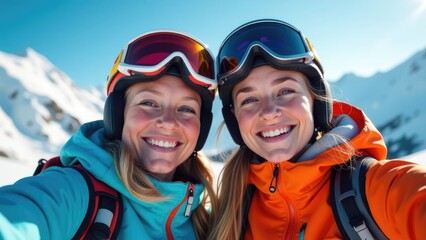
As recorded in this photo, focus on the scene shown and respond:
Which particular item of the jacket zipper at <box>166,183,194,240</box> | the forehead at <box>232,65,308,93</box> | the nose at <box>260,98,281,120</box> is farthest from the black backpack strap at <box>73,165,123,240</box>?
the forehead at <box>232,65,308,93</box>

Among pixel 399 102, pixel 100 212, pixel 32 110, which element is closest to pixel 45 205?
pixel 100 212

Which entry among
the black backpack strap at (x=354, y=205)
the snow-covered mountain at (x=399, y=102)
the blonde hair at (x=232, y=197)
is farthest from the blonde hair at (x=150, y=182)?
the snow-covered mountain at (x=399, y=102)

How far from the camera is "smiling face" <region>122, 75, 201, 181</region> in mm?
2984

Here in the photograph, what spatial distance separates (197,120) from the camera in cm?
330

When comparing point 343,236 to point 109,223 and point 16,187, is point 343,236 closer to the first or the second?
point 109,223

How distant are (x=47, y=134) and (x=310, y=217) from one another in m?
60.8

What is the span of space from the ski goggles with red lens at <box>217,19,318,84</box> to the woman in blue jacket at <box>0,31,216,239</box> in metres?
0.26

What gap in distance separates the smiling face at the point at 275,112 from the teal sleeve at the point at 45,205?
165cm

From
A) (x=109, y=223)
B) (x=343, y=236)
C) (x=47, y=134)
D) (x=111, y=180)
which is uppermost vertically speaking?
(x=47, y=134)

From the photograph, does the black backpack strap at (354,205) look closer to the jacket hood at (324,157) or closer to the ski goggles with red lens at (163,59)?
the jacket hood at (324,157)

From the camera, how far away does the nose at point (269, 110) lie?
2.82 metres

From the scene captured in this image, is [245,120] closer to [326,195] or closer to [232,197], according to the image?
[232,197]

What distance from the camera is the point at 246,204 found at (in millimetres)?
3133

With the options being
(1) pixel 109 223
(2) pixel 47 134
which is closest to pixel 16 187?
(1) pixel 109 223
